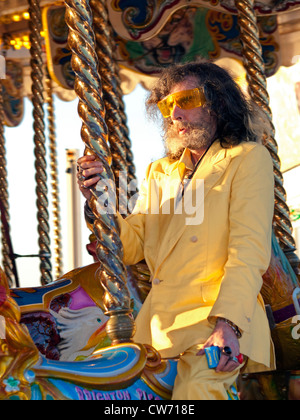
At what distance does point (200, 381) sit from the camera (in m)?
2.13

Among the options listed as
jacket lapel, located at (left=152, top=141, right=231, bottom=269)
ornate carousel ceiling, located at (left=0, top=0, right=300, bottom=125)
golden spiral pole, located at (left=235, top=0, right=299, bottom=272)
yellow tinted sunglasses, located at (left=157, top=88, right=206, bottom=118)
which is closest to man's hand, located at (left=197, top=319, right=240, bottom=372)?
jacket lapel, located at (left=152, top=141, right=231, bottom=269)

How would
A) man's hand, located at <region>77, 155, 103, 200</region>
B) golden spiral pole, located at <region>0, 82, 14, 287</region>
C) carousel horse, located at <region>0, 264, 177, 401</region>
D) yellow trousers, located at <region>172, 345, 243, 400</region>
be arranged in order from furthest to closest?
golden spiral pole, located at <region>0, 82, 14, 287</region>, man's hand, located at <region>77, 155, 103, 200</region>, yellow trousers, located at <region>172, 345, 243, 400</region>, carousel horse, located at <region>0, 264, 177, 401</region>

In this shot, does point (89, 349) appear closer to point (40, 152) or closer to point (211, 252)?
point (211, 252)

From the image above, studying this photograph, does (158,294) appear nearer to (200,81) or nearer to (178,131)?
(178,131)

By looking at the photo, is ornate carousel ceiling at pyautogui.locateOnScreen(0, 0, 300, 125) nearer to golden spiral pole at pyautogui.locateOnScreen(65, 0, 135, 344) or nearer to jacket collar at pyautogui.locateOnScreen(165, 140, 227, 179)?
jacket collar at pyautogui.locateOnScreen(165, 140, 227, 179)

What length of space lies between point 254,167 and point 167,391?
2.75 ft

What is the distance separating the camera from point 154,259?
105 inches

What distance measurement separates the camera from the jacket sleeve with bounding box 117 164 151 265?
2.64 meters

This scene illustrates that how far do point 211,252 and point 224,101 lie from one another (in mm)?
630

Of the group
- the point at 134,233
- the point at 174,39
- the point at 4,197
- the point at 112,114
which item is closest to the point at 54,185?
the point at 4,197

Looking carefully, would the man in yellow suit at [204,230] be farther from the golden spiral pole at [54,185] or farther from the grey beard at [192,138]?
the golden spiral pole at [54,185]

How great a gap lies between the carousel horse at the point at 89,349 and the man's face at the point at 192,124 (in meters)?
0.61

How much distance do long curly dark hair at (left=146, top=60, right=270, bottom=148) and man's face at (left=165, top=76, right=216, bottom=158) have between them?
1.1 inches
